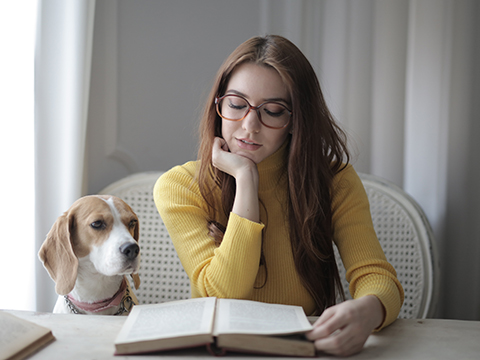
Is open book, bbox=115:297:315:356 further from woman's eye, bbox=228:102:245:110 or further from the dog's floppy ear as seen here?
woman's eye, bbox=228:102:245:110

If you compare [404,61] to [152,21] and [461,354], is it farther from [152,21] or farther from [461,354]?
[461,354]

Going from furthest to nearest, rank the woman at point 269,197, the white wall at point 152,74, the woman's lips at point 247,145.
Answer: the white wall at point 152,74
the woman's lips at point 247,145
the woman at point 269,197

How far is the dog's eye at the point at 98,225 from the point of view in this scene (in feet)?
3.38

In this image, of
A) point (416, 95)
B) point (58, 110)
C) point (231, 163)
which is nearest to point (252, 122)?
point (231, 163)

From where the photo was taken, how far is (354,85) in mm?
1937

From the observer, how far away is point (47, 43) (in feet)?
4.80

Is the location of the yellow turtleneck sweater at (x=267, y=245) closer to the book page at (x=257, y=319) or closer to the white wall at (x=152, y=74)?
the book page at (x=257, y=319)

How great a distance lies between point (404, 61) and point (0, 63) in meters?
1.56

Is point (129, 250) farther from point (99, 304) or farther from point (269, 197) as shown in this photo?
point (269, 197)

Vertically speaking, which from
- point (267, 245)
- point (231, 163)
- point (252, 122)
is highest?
point (252, 122)

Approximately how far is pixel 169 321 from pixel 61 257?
39 cm

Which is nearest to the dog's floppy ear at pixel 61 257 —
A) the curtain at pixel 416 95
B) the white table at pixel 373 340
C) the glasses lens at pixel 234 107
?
the white table at pixel 373 340

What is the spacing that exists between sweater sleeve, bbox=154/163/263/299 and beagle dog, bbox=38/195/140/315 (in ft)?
0.41

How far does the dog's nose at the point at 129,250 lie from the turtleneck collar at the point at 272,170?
1.33 ft
